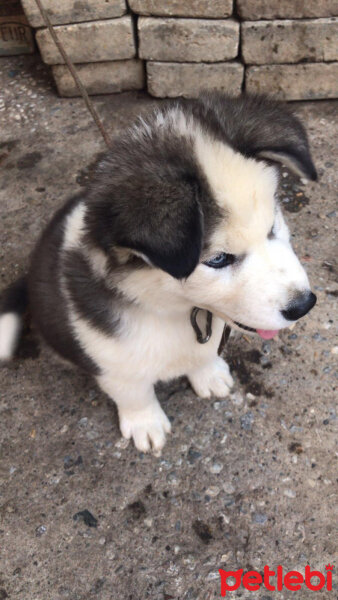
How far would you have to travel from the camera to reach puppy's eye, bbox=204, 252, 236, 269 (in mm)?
1491

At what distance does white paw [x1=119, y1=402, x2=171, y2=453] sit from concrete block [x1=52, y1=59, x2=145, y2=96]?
8.48 feet

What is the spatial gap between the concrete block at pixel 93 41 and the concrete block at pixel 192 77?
223 millimetres

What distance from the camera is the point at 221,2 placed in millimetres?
3318

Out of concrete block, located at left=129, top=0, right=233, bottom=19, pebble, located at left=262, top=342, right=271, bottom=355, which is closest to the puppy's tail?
pebble, located at left=262, top=342, right=271, bottom=355

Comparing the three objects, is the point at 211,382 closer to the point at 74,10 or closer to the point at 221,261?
the point at 221,261

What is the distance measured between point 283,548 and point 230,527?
22 centimetres

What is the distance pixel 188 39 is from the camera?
3.50 m

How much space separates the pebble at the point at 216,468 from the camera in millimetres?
2338

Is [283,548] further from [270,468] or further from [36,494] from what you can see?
[36,494]

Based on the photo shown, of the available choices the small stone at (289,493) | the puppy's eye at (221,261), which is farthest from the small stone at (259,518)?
the puppy's eye at (221,261)

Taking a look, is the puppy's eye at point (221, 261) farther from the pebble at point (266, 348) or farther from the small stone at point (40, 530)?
the small stone at point (40, 530)

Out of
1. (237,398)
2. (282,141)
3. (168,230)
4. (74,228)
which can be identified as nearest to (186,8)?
(74,228)

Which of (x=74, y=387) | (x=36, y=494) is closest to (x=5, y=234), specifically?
(x=74, y=387)

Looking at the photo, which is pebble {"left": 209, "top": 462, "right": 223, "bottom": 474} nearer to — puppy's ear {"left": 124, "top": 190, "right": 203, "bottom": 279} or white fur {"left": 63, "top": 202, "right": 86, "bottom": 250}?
white fur {"left": 63, "top": 202, "right": 86, "bottom": 250}
